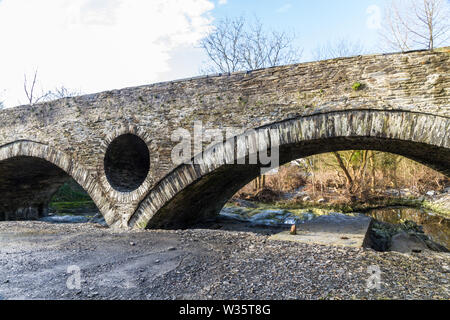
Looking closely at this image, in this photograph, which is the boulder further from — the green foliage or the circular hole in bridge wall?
the green foliage

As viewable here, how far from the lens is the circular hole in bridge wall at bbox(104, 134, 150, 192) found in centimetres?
707

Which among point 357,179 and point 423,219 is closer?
point 423,219

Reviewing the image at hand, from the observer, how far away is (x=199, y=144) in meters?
5.81

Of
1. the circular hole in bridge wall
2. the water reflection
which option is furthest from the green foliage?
the water reflection

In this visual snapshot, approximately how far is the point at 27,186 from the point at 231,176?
8.16 metres

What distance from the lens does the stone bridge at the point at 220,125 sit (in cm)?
432

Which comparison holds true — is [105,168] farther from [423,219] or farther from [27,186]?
[423,219]

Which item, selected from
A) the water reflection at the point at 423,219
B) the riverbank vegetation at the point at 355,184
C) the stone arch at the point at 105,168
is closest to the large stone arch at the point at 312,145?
the stone arch at the point at 105,168

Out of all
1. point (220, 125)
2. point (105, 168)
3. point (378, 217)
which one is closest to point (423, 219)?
point (378, 217)

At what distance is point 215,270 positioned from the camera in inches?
141

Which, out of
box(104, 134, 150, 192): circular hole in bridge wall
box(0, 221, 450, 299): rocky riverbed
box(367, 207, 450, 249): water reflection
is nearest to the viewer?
box(0, 221, 450, 299): rocky riverbed

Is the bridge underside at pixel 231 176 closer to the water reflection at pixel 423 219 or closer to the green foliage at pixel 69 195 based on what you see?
the water reflection at pixel 423 219

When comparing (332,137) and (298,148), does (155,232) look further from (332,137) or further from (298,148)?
(332,137)
